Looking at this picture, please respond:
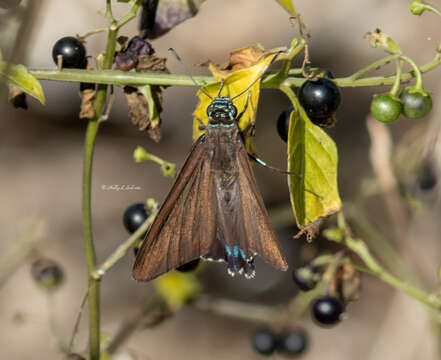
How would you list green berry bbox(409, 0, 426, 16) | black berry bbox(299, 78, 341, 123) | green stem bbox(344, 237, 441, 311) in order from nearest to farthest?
black berry bbox(299, 78, 341, 123), green berry bbox(409, 0, 426, 16), green stem bbox(344, 237, 441, 311)

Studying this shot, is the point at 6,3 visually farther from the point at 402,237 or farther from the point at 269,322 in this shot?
the point at 402,237

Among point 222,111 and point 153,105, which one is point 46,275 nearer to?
point 153,105

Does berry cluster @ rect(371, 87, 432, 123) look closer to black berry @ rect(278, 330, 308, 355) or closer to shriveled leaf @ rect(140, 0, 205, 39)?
shriveled leaf @ rect(140, 0, 205, 39)

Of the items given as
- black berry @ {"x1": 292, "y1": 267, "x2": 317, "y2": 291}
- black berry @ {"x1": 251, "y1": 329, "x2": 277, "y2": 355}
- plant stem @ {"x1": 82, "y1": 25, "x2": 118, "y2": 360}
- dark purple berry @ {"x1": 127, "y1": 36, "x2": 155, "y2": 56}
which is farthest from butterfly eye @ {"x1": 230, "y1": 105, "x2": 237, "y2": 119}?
black berry @ {"x1": 251, "y1": 329, "x2": 277, "y2": 355}

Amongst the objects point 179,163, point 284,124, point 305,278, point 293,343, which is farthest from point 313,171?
point 179,163

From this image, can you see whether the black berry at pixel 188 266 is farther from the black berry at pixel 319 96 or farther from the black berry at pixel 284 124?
the black berry at pixel 319 96

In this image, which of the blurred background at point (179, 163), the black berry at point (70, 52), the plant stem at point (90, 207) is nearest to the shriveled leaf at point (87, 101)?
the plant stem at point (90, 207)

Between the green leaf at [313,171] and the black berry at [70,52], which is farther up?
the black berry at [70,52]

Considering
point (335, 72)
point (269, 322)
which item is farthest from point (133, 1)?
point (335, 72)
